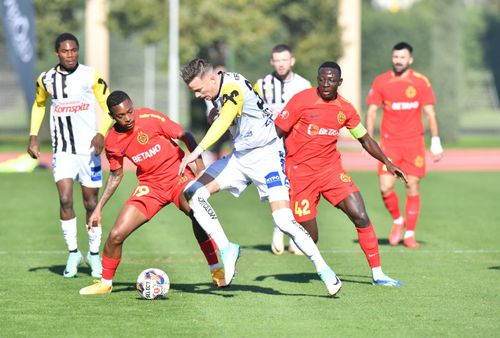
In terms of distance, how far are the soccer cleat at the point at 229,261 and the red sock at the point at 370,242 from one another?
1433mm

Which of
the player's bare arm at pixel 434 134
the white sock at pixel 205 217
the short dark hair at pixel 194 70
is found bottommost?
the white sock at pixel 205 217

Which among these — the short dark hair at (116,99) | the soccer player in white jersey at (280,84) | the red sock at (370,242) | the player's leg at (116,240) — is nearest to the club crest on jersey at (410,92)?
the soccer player in white jersey at (280,84)

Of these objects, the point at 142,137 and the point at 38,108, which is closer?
the point at 142,137

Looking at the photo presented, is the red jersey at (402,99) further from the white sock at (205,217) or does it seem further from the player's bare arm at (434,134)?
the white sock at (205,217)

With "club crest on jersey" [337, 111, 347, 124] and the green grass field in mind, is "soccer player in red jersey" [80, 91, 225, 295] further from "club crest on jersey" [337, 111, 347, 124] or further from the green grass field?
"club crest on jersey" [337, 111, 347, 124]

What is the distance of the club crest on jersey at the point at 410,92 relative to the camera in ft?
48.1

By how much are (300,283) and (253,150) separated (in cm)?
164

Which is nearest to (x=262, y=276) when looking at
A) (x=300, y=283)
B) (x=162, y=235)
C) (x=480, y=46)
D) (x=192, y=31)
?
(x=300, y=283)

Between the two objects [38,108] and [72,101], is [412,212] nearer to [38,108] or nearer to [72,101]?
[72,101]

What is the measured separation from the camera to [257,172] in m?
10.5

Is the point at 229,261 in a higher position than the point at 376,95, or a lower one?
lower

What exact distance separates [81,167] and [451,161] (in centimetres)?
2120

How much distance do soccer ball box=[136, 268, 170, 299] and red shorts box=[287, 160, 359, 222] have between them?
164 centimetres

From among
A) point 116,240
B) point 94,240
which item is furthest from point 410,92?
point 116,240
